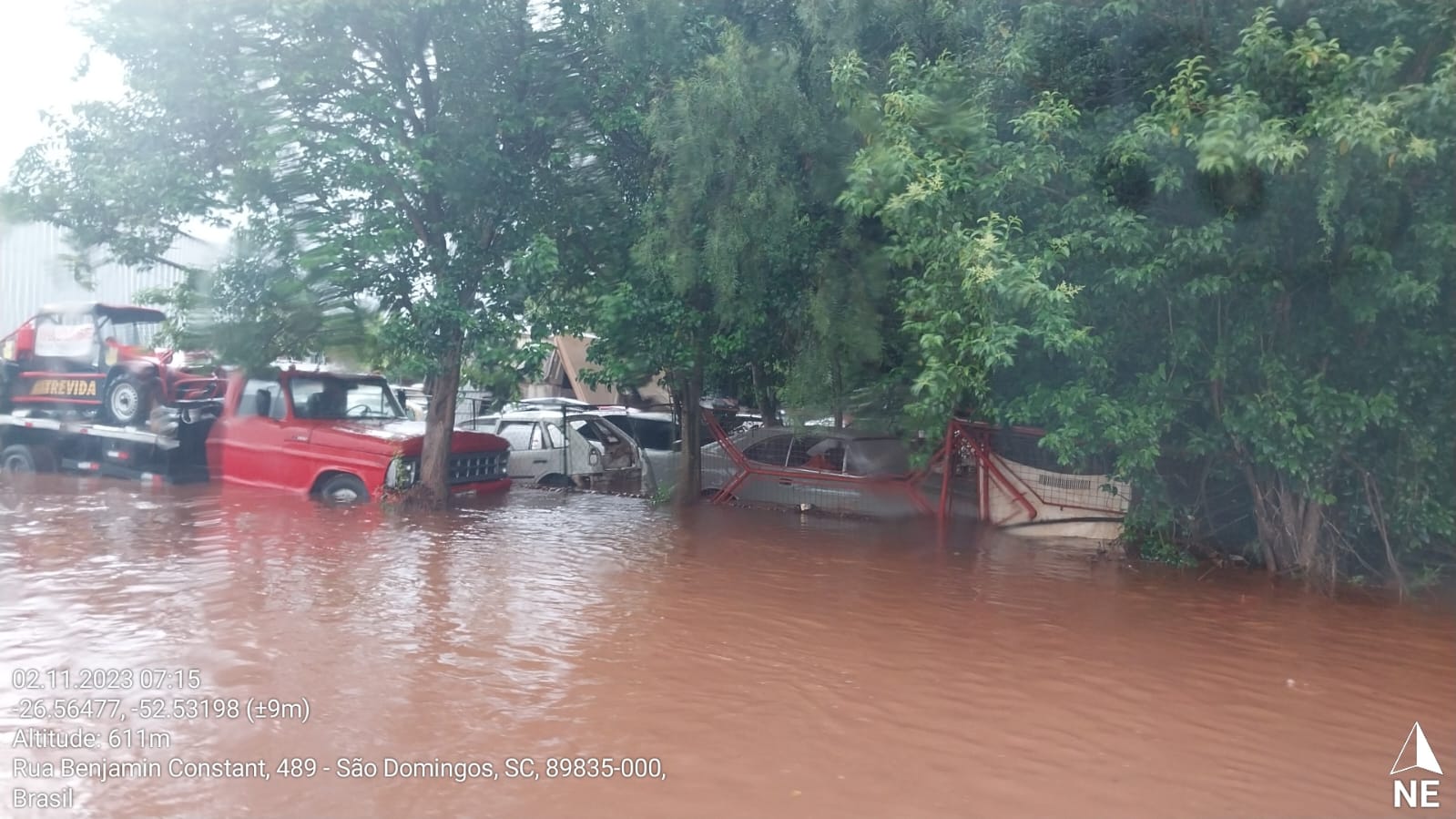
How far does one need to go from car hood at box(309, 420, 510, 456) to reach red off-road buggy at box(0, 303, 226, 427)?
2.61 metres

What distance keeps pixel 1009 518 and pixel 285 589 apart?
27.0ft

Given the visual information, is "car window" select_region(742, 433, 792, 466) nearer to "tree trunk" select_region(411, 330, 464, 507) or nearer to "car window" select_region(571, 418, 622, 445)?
"car window" select_region(571, 418, 622, 445)

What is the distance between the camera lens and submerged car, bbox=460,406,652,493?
16.6 m

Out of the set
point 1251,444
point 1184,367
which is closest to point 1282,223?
point 1184,367

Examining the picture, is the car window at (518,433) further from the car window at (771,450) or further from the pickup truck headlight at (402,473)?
the car window at (771,450)

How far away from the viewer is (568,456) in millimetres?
16625

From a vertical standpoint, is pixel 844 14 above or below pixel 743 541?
above

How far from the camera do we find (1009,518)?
12.5m

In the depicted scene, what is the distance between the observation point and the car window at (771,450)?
14.4 metres

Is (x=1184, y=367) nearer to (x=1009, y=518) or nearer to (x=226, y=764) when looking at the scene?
(x=1009, y=518)

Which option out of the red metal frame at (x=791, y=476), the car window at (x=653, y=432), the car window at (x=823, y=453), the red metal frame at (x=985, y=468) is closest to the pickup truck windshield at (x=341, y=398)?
the red metal frame at (x=791, y=476)

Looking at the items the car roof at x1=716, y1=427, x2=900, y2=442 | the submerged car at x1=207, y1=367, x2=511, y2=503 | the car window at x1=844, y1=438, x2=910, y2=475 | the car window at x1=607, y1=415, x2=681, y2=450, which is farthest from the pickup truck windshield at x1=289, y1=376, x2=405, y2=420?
the car window at x1=844, y1=438, x2=910, y2=475

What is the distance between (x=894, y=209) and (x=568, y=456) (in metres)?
9.92

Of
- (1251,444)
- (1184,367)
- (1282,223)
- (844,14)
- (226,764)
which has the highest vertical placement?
(844,14)
